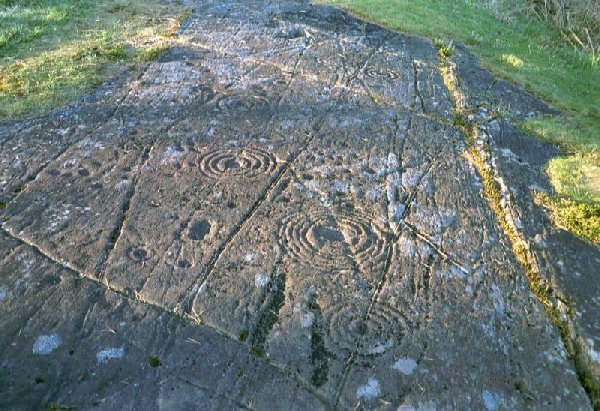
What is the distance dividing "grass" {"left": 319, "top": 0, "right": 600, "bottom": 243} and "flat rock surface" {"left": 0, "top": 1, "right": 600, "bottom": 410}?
0.40 m

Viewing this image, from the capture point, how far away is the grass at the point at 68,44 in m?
→ 4.37

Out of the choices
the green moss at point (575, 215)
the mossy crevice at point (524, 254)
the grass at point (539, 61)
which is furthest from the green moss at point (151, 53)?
the green moss at point (575, 215)

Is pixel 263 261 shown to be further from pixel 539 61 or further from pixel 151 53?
pixel 539 61

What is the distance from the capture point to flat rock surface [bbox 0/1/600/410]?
7.80 feet

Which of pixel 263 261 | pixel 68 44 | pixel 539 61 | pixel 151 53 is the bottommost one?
pixel 68 44

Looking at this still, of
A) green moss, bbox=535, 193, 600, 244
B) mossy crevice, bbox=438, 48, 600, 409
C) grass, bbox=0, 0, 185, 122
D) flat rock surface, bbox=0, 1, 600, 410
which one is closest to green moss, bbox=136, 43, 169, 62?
grass, bbox=0, 0, 185, 122

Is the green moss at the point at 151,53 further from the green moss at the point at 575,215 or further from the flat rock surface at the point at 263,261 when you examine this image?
the green moss at the point at 575,215

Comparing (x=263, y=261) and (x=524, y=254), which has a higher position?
(x=524, y=254)

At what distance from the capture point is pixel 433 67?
17.3 ft

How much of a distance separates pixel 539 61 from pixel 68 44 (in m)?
4.51

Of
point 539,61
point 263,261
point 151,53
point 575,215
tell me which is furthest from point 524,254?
point 151,53

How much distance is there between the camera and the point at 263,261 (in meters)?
2.93

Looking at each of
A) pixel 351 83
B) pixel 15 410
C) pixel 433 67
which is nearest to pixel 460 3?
pixel 433 67

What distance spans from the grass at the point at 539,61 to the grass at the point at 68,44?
2296 millimetres
